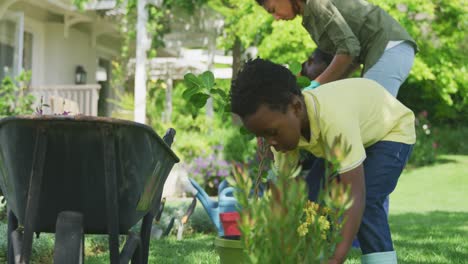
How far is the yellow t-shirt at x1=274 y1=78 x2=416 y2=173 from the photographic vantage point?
101 inches

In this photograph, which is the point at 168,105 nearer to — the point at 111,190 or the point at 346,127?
the point at 111,190

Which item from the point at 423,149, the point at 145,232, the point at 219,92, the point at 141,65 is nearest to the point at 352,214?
the point at 219,92

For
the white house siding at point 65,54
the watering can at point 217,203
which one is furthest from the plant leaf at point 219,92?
the white house siding at point 65,54

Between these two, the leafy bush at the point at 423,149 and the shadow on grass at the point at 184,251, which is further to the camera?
the leafy bush at the point at 423,149

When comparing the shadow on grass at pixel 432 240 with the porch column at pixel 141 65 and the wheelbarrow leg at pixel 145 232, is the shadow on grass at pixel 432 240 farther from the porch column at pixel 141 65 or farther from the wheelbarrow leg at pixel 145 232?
the porch column at pixel 141 65

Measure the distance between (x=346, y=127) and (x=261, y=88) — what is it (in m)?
0.35

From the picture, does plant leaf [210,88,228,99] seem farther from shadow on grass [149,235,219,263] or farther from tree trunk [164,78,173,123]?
tree trunk [164,78,173,123]

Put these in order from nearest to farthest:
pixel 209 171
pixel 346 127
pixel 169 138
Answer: pixel 346 127, pixel 169 138, pixel 209 171

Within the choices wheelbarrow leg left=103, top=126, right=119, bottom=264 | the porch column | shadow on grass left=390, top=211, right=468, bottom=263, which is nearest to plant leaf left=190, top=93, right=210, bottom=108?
wheelbarrow leg left=103, top=126, right=119, bottom=264

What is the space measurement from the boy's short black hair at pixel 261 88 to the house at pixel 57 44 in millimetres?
10076

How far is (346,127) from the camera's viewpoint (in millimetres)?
2566

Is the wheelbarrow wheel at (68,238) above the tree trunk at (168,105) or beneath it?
above

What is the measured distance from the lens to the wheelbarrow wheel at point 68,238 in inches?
102

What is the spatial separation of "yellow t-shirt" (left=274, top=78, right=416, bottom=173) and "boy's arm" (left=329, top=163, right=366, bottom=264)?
28 millimetres
